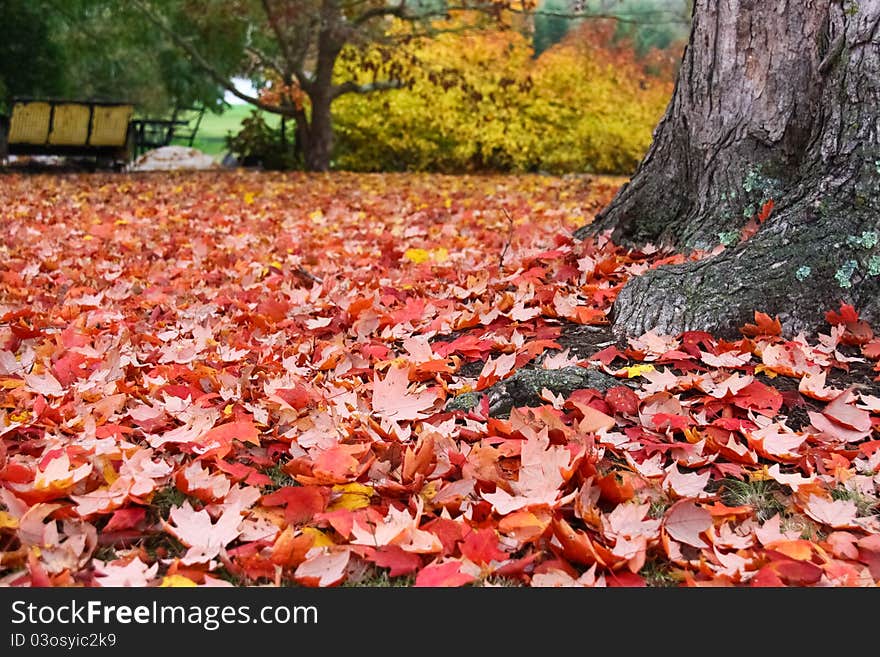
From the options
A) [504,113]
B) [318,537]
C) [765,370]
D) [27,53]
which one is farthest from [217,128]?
[318,537]

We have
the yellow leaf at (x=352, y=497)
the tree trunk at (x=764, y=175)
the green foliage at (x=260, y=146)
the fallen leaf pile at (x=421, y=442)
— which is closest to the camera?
the fallen leaf pile at (x=421, y=442)

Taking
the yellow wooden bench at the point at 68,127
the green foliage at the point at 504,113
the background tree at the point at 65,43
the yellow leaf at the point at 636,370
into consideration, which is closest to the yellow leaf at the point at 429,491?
the yellow leaf at the point at 636,370

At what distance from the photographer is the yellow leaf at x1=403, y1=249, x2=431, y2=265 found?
15.2 feet

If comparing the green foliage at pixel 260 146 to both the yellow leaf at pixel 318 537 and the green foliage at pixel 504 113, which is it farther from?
the yellow leaf at pixel 318 537

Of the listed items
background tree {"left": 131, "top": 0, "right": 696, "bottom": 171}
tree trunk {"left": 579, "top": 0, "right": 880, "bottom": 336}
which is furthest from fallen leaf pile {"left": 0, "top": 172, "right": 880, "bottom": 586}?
background tree {"left": 131, "top": 0, "right": 696, "bottom": 171}

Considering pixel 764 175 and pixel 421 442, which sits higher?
pixel 764 175

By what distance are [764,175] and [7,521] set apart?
2.98 metres

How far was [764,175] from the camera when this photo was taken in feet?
11.5

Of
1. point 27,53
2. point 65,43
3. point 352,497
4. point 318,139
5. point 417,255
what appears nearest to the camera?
point 352,497

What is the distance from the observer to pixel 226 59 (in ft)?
53.8

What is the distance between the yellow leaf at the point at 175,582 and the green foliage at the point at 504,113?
40.3ft

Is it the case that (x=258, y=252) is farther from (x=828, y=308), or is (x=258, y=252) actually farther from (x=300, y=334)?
(x=828, y=308)

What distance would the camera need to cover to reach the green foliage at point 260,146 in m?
14.4

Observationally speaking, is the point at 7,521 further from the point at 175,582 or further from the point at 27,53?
the point at 27,53
